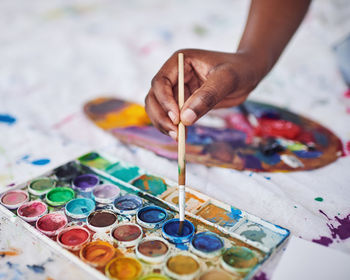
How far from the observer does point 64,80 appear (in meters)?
1.72

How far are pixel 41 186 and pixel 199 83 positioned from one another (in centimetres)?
53

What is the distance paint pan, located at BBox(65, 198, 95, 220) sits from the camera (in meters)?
0.90

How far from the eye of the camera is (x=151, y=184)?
1.03 meters

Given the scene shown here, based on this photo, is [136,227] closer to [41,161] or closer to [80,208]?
[80,208]

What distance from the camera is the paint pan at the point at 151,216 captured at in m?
0.86

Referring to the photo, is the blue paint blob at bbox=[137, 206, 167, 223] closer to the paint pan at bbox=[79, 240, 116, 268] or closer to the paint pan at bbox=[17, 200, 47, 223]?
the paint pan at bbox=[79, 240, 116, 268]

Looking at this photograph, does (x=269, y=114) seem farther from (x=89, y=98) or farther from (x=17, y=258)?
(x=17, y=258)

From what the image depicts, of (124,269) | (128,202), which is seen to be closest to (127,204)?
(128,202)

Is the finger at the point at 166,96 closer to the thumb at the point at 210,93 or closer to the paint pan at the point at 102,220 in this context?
the thumb at the point at 210,93

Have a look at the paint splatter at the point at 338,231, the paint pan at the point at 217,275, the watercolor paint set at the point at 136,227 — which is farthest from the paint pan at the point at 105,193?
the paint splatter at the point at 338,231

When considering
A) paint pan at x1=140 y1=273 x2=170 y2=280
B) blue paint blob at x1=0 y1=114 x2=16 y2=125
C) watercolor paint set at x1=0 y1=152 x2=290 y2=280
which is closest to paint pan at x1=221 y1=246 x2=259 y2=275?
watercolor paint set at x1=0 y1=152 x2=290 y2=280

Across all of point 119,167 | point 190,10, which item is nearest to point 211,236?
point 119,167

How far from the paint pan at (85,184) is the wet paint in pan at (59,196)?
0.02 metres

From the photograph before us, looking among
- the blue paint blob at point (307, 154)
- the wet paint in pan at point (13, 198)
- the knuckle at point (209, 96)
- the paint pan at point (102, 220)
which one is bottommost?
the wet paint in pan at point (13, 198)
